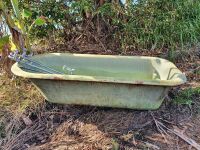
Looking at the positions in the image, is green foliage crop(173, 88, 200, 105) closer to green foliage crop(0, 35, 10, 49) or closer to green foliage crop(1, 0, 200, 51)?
green foliage crop(1, 0, 200, 51)

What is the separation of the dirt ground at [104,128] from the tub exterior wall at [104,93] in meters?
0.15

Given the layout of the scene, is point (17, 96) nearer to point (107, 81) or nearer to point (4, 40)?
point (4, 40)

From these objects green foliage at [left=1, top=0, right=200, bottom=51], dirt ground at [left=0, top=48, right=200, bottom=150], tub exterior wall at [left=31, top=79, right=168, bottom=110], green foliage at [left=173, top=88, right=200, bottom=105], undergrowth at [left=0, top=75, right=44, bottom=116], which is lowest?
dirt ground at [left=0, top=48, right=200, bottom=150]

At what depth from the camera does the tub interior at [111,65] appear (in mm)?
3445

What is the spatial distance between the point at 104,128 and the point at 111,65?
657mm

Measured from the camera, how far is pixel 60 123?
330cm

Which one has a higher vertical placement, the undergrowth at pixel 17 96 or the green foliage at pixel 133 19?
the green foliage at pixel 133 19

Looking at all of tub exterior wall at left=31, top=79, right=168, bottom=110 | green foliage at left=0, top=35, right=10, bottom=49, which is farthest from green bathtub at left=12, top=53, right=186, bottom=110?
green foliage at left=0, top=35, right=10, bottom=49

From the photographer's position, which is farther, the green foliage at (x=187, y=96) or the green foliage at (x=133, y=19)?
the green foliage at (x=133, y=19)

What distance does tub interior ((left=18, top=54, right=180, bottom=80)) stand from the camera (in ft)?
11.3

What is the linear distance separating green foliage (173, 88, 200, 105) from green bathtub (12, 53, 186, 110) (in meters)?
0.29

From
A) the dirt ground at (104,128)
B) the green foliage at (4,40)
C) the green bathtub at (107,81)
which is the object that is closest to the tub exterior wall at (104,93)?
the green bathtub at (107,81)

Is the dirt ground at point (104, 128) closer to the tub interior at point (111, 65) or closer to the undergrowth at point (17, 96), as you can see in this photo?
the undergrowth at point (17, 96)

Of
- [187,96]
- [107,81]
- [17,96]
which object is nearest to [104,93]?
[107,81]
